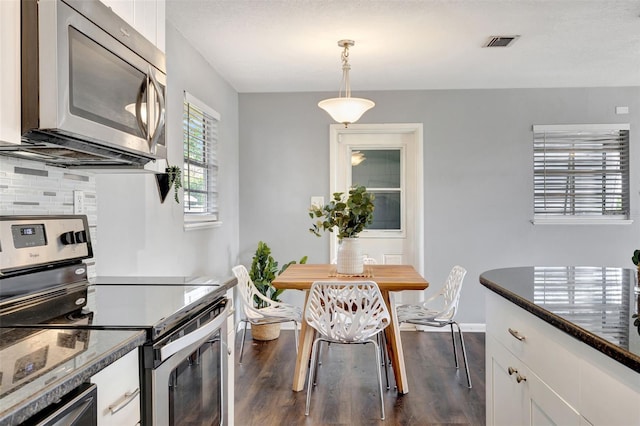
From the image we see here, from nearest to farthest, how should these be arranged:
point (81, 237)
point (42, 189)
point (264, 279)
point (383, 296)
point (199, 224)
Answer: point (42, 189) → point (81, 237) → point (383, 296) → point (199, 224) → point (264, 279)

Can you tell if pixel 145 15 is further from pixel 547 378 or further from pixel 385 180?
pixel 385 180

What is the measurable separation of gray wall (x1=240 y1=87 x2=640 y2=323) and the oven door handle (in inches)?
114

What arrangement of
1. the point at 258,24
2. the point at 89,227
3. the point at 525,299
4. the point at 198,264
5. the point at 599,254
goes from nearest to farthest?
the point at 525,299 < the point at 89,227 < the point at 258,24 < the point at 198,264 < the point at 599,254

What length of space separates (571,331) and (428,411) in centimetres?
173

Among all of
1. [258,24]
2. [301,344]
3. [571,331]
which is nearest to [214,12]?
[258,24]

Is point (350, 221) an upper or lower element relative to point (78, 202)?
lower

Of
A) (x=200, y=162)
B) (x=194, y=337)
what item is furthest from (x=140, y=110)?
(x=200, y=162)

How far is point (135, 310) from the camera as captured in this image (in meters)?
Result: 1.34

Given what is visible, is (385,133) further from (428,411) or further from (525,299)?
(525,299)

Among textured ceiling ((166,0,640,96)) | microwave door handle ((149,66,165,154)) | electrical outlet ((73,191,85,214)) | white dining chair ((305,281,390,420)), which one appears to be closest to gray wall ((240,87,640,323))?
textured ceiling ((166,0,640,96))

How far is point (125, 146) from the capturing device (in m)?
1.48

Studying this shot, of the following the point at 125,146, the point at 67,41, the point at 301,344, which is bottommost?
the point at 301,344

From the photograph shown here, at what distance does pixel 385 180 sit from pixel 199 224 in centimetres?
209

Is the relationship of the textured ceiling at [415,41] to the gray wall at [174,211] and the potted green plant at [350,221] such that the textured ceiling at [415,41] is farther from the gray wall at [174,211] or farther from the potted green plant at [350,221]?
the potted green plant at [350,221]
